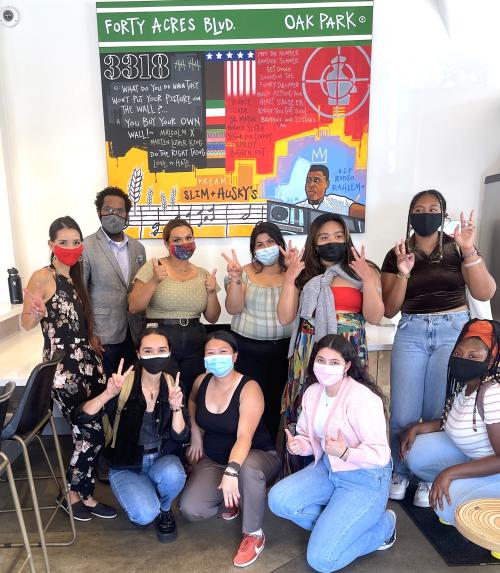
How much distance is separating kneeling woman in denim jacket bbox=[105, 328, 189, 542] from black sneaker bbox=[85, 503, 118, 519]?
0.74ft

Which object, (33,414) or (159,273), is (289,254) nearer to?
(159,273)

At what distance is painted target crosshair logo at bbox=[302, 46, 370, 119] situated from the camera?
303 cm

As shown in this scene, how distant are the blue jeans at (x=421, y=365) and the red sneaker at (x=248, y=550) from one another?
0.82 metres

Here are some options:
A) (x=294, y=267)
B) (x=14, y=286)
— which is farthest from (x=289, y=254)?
(x=14, y=286)

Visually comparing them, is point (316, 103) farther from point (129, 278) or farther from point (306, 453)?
point (306, 453)

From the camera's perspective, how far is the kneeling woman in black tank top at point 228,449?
192 cm

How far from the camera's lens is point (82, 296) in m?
2.10

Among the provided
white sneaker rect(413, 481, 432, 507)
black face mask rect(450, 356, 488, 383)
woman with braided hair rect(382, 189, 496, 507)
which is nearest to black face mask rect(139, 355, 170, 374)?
woman with braided hair rect(382, 189, 496, 507)

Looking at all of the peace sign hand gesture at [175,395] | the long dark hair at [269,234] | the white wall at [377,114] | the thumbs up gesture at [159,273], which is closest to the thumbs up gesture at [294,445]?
the peace sign hand gesture at [175,395]

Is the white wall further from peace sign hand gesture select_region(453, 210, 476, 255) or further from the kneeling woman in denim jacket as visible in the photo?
the kneeling woman in denim jacket

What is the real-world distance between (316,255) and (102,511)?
1.64 meters

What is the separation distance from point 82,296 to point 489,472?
74.3 inches

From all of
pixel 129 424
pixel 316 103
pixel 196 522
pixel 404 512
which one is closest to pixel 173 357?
pixel 129 424

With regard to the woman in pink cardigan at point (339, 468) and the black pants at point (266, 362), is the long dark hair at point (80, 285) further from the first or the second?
the woman in pink cardigan at point (339, 468)
